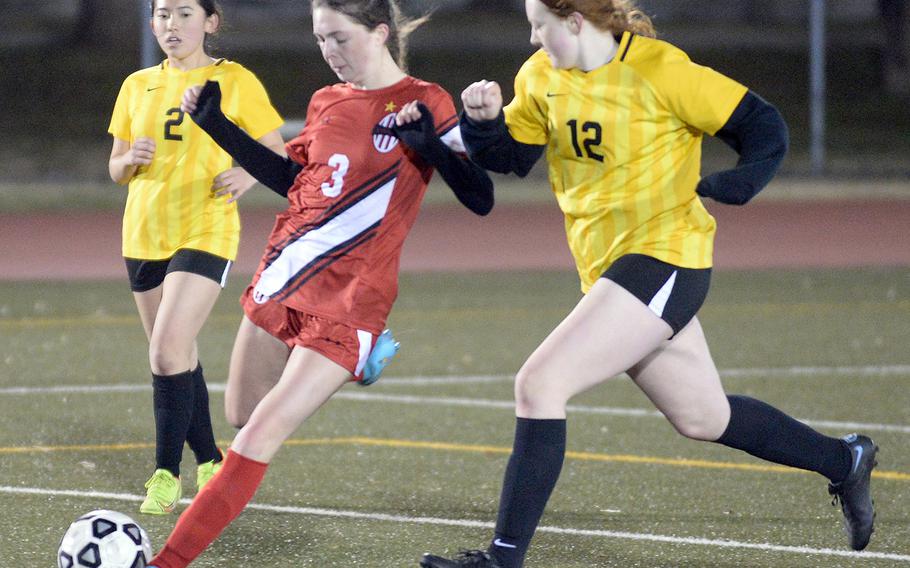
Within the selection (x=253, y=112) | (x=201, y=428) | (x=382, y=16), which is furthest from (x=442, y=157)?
(x=201, y=428)

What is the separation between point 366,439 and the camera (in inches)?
280

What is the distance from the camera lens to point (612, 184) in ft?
15.1

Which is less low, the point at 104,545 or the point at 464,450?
the point at 104,545

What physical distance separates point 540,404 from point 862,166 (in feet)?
62.6

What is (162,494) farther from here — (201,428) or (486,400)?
(486,400)

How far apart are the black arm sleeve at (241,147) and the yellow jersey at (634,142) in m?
0.81

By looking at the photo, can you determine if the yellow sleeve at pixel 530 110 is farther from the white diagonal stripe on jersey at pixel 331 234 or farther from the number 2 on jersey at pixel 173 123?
the number 2 on jersey at pixel 173 123

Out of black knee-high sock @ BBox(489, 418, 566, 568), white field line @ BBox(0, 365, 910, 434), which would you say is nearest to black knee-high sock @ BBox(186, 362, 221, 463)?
black knee-high sock @ BBox(489, 418, 566, 568)

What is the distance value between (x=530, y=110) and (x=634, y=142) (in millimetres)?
358

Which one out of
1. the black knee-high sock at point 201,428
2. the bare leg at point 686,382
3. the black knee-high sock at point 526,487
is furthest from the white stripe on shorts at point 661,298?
the black knee-high sock at point 201,428

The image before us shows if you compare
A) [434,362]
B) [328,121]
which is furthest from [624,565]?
[434,362]

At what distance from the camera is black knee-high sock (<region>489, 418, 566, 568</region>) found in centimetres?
441

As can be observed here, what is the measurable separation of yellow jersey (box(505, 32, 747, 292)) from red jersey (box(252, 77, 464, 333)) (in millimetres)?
363

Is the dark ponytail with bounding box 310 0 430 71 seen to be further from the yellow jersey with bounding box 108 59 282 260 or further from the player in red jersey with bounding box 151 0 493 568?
the yellow jersey with bounding box 108 59 282 260
